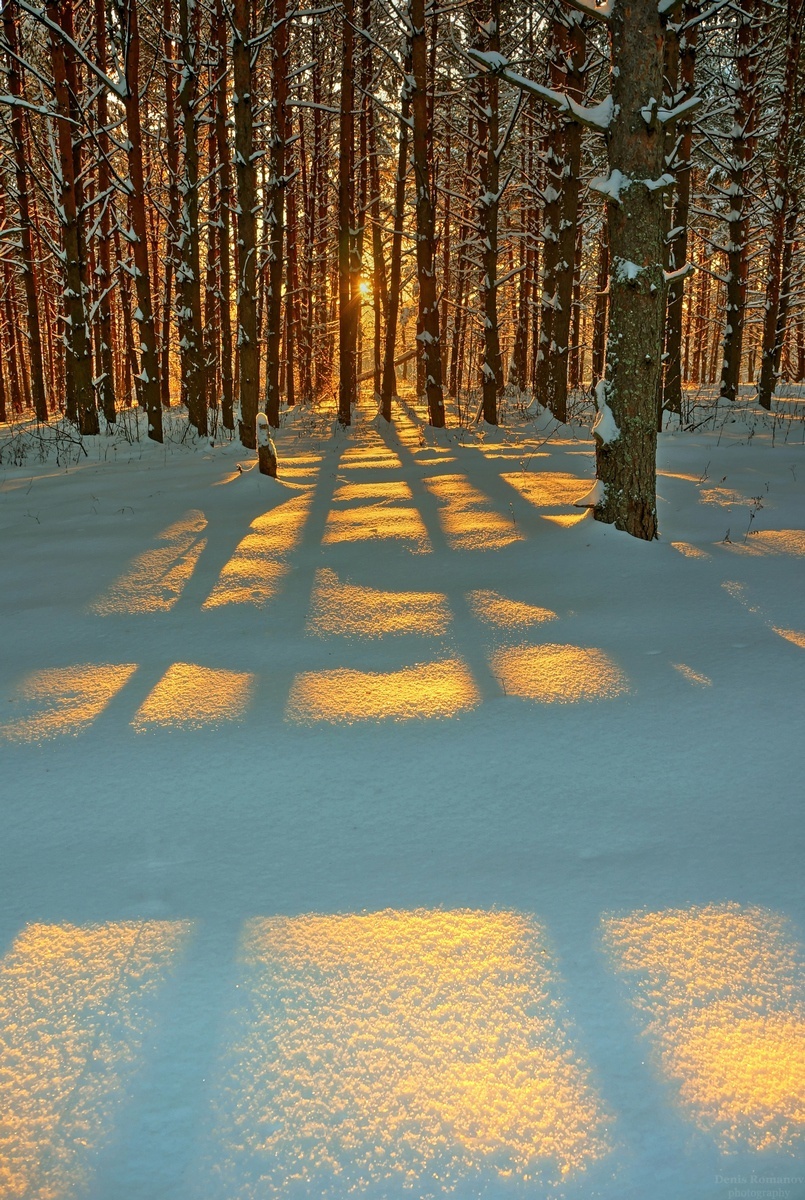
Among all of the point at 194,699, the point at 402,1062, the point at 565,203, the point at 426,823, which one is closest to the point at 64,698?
the point at 194,699

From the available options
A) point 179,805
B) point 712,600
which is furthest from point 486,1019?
point 712,600

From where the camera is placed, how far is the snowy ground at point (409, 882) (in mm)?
1444

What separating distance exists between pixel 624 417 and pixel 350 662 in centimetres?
270

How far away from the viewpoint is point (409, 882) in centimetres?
219

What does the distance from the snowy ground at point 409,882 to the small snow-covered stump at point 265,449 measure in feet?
11.6

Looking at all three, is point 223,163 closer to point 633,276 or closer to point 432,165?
point 432,165

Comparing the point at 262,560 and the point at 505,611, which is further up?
the point at 262,560

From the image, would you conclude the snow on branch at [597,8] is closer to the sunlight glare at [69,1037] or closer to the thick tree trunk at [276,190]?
the sunlight glare at [69,1037]

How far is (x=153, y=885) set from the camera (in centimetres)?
220

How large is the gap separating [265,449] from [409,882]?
6.79m

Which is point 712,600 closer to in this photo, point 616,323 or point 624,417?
point 624,417

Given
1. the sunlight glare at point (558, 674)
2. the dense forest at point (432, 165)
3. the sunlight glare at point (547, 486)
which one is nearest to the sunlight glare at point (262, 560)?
the sunlight glare at point (558, 674)

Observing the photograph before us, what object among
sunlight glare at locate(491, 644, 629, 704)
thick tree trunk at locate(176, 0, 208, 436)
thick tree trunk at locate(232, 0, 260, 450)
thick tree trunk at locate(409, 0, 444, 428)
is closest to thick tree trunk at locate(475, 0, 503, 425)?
thick tree trunk at locate(409, 0, 444, 428)

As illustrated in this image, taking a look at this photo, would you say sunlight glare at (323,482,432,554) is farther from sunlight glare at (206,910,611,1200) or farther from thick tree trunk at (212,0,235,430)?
thick tree trunk at (212,0,235,430)
